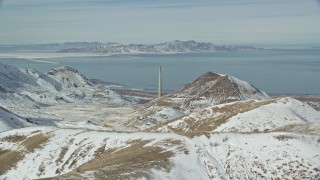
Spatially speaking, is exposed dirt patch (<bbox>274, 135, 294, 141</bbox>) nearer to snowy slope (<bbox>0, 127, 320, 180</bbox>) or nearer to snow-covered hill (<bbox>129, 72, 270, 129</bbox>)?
snowy slope (<bbox>0, 127, 320, 180</bbox>)

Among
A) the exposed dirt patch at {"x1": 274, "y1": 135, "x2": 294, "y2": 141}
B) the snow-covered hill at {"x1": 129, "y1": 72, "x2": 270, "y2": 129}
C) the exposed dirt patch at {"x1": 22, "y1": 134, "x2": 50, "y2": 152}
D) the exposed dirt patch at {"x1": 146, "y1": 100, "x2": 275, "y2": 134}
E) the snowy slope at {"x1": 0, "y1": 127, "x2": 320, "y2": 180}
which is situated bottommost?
the snow-covered hill at {"x1": 129, "y1": 72, "x2": 270, "y2": 129}

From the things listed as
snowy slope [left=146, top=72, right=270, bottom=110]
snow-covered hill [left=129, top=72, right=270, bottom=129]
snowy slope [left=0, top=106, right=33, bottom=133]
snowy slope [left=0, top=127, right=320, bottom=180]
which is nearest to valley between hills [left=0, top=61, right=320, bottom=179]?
snowy slope [left=0, top=127, right=320, bottom=180]

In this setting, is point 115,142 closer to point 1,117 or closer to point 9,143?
point 9,143

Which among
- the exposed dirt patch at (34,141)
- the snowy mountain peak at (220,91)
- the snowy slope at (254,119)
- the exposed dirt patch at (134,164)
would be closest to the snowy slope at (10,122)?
the snowy slope at (254,119)

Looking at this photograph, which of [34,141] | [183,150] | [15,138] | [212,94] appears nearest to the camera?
[183,150]

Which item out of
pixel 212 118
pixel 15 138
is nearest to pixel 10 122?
pixel 15 138

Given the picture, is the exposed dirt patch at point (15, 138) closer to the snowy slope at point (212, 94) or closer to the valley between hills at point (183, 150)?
the valley between hills at point (183, 150)

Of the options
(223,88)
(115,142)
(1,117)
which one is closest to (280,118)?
(115,142)

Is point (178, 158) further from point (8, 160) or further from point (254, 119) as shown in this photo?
point (254, 119)
